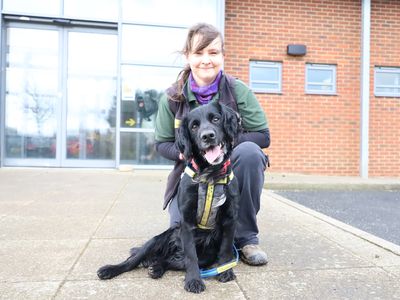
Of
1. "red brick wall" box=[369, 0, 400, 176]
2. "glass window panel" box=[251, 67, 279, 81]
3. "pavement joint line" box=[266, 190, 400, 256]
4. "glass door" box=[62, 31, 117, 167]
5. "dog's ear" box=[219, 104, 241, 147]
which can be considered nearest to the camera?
"dog's ear" box=[219, 104, 241, 147]

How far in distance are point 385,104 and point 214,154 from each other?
25.7 ft

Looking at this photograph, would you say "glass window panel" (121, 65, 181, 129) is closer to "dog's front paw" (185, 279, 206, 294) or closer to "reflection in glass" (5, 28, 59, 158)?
"reflection in glass" (5, 28, 59, 158)

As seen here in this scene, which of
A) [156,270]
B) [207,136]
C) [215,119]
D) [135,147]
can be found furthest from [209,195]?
[135,147]

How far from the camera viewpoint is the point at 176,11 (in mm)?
8023

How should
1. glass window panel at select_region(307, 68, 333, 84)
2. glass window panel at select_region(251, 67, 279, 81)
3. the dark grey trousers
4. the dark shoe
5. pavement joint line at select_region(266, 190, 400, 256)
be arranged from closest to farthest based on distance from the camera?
the dark shoe → the dark grey trousers → pavement joint line at select_region(266, 190, 400, 256) → glass window panel at select_region(251, 67, 279, 81) → glass window panel at select_region(307, 68, 333, 84)

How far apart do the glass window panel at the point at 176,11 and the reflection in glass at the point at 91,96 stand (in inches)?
35.9

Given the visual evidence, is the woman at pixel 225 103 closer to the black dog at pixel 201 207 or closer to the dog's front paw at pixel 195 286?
the black dog at pixel 201 207

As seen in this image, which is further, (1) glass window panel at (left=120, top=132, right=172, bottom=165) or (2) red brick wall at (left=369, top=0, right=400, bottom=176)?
(2) red brick wall at (left=369, top=0, right=400, bottom=176)

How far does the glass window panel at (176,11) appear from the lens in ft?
26.0

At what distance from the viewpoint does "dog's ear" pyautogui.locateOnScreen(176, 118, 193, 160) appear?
2162 mm

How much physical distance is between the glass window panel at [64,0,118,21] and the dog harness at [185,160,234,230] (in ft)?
21.8

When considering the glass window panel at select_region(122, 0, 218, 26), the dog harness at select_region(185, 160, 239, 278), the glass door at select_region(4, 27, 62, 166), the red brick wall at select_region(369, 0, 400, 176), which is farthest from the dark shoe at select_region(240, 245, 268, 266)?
the red brick wall at select_region(369, 0, 400, 176)

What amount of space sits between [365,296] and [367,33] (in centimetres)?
774

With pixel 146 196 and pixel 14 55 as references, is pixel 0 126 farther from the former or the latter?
pixel 146 196
